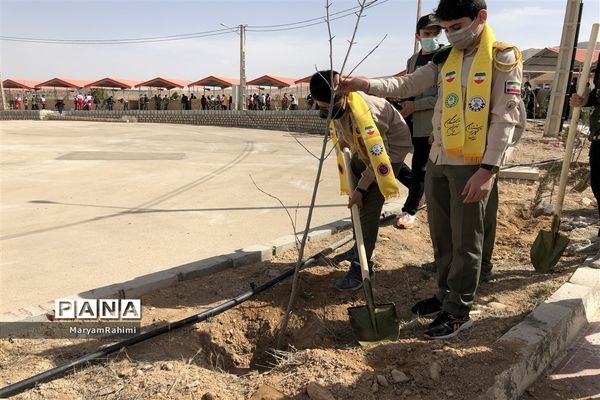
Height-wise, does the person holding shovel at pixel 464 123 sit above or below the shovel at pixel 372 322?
above

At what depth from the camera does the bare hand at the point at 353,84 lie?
255 centimetres

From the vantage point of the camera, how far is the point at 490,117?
7.99ft

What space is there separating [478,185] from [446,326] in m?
0.84

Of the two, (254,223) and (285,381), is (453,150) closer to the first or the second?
(285,381)

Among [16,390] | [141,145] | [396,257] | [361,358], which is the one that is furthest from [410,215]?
[141,145]

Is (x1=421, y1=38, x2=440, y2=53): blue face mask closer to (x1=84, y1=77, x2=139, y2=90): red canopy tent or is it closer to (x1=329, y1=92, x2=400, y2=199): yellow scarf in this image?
(x1=329, y1=92, x2=400, y2=199): yellow scarf

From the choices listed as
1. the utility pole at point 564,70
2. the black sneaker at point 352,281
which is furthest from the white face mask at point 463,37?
the utility pole at point 564,70

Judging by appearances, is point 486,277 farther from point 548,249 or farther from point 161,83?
point 161,83

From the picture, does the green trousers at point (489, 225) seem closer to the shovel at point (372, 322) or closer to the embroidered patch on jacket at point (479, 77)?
the embroidered patch on jacket at point (479, 77)

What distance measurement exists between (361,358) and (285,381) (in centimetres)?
44

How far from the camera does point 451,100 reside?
2.50m

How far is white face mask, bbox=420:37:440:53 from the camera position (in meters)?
3.93

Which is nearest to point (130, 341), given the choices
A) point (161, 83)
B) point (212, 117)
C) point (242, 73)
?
point (212, 117)

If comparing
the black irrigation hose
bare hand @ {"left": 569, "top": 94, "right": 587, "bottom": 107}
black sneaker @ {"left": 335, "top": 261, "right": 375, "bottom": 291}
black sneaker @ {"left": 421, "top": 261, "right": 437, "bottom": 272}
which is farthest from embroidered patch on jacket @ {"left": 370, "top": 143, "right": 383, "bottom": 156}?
bare hand @ {"left": 569, "top": 94, "right": 587, "bottom": 107}
